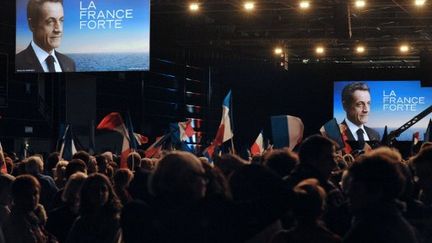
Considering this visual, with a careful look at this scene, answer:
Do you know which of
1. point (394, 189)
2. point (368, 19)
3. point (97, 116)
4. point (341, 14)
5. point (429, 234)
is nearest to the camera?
point (394, 189)

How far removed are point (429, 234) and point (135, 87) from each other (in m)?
32.4

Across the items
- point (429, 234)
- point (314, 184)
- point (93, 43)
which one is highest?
point (93, 43)

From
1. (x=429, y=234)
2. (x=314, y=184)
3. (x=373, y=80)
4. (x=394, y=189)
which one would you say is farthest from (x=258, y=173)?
(x=373, y=80)

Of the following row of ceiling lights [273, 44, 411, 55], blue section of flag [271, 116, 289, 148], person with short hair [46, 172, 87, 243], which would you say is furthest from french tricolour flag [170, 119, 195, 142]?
person with short hair [46, 172, 87, 243]

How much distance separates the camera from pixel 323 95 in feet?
126

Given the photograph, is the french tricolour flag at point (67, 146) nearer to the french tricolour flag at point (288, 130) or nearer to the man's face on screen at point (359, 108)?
the french tricolour flag at point (288, 130)

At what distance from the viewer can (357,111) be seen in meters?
35.5

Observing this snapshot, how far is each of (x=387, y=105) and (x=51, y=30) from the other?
17619mm

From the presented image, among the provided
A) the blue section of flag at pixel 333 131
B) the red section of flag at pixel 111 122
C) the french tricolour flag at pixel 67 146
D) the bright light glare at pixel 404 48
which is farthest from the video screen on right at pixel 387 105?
the french tricolour flag at pixel 67 146

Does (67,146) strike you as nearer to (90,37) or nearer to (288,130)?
(288,130)

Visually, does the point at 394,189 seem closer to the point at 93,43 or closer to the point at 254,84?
the point at 93,43

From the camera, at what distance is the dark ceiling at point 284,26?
2719 centimetres

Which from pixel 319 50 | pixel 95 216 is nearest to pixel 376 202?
pixel 95 216

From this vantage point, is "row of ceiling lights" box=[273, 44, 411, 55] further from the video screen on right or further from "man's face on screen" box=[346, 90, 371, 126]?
"man's face on screen" box=[346, 90, 371, 126]
